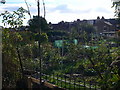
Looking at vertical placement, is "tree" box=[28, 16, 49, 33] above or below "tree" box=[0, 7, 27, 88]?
above

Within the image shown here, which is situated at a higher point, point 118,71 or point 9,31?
point 9,31

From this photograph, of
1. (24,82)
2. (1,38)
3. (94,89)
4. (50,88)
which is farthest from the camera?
(24,82)

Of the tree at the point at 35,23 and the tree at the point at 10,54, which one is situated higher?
the tree at the point at 35,23

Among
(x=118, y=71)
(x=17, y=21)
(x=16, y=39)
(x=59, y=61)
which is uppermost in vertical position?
(x=17, y=21)

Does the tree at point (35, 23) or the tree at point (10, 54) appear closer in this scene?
the tree at point (10, 54)

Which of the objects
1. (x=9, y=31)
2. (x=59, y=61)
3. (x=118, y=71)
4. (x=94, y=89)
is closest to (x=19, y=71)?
(x=9, y=31)

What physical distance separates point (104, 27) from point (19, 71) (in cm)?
2858

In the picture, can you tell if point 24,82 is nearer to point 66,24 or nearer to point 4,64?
point 4,64

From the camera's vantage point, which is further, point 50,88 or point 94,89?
point 50,88

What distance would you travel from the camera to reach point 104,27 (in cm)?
3253

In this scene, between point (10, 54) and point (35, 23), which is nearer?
point (10, 54)

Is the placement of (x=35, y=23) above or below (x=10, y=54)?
above

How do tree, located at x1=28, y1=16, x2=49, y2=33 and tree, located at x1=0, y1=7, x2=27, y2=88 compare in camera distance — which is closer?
tree, located at x1=0, y1=7, x2=27, y2=88

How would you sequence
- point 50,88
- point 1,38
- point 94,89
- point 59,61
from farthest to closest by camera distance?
point 59,61 → point 1,38 → point 50,88 → point 94,89
